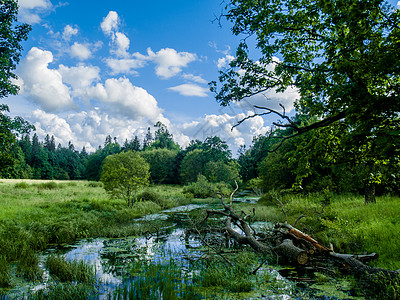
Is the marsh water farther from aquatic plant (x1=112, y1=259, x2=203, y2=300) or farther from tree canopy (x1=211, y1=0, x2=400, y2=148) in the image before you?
tree canopy (x1=211, y1=0, x2=400, y2=148)

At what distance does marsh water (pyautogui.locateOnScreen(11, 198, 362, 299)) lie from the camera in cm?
586

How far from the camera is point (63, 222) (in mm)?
12336

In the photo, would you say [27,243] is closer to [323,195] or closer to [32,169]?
[323,195]

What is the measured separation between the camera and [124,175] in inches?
844

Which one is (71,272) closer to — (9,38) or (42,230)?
(42,230)

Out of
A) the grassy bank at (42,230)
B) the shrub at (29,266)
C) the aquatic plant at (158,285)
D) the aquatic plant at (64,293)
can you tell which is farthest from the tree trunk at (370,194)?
the shrub at (29,266)

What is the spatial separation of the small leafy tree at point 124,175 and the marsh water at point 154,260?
866 cm

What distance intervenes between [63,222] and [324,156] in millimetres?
12231

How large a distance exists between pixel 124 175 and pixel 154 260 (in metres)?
14.0

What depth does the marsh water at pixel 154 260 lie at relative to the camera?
19.2 ft

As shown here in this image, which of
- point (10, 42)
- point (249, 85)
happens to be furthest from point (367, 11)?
point (10, 42)

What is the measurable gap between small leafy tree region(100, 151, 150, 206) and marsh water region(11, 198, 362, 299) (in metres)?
8.66

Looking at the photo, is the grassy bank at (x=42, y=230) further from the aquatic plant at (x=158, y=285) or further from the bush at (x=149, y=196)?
the bush at (x=149, y=196)

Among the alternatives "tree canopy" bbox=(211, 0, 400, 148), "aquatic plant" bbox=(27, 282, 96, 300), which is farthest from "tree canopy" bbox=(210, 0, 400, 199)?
"aquatic plant" bbox=(27, 282, 96, 300)
